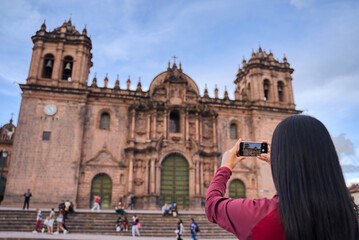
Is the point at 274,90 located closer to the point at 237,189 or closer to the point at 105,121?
the point at 237,189

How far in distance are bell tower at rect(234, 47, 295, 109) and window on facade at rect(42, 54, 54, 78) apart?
17.4 m

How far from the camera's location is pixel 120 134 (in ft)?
78.8

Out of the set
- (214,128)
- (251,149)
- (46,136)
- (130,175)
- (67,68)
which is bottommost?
(251,149)

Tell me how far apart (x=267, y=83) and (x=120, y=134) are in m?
15.3

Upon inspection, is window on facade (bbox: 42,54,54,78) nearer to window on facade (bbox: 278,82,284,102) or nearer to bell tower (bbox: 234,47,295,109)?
bell tower (bbox: 234,47,295,109)

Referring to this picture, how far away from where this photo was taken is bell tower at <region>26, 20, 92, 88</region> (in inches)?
953

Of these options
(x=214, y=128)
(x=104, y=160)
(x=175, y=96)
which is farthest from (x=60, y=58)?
(x=214, y=128)

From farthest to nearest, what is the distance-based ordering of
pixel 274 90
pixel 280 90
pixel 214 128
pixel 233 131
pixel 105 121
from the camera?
pixel 280 90 → pixel 274 90 → pixel 233 131 → pixel 214 128 → pixel 105 121

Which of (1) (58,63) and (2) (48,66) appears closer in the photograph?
(2) (48,66)

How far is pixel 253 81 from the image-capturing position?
28594 millimetres

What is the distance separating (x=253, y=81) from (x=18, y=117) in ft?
67.5

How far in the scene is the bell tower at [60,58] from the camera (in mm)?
24203

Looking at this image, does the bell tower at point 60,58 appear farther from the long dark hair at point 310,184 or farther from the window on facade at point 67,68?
the long dark hair at point 310,184

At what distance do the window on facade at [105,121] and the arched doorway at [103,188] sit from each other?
13.3 feet
